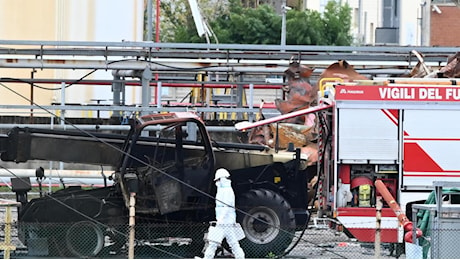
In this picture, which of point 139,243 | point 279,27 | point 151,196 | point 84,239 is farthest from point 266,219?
point 279,27

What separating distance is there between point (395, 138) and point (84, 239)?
5.08 metres

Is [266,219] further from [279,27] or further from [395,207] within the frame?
[279,27]

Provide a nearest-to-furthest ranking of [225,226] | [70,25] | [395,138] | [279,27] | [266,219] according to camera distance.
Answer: [225,226] → [266,219] → [395,138] → [70,25] → [279,27]

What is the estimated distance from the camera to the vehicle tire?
16.3 m

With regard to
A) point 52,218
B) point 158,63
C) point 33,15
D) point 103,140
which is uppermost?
point 33,15

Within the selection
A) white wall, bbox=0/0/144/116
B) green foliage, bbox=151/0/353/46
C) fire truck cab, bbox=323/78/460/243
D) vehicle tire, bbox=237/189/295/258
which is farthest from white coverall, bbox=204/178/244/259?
green foliage, bbox=151/0/353/46

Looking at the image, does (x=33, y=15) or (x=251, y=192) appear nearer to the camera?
(x=251, y=192)

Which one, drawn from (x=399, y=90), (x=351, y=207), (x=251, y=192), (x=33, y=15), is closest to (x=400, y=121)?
(x=399, y=90)

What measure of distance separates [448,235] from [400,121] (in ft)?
11.5

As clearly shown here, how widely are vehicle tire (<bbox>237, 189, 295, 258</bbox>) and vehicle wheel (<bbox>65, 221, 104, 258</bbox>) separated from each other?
7.04 ft

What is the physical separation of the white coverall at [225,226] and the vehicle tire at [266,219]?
1.37ft

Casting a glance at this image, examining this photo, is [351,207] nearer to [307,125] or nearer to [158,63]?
[307,125]

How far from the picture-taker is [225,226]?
15523 mm

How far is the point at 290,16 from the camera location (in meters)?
57.3
